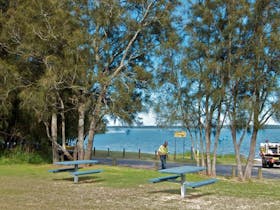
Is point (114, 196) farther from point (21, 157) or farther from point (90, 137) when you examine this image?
point (21, 157)

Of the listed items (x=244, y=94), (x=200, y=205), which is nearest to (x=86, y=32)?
(x=244, y=94)

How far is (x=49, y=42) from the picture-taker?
19484mm

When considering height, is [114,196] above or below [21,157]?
below

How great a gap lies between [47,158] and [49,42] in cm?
685

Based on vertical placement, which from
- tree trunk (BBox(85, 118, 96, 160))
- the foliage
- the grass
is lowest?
the grass

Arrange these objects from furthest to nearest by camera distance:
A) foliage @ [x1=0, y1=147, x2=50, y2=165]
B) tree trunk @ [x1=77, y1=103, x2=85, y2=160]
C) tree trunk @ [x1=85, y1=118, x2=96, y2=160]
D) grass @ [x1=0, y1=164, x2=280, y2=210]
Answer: tree trunk @ [x1=85, y1=118, x2=96, y2=160]
tree trunk @ [x1=77, y1=103, x2=85, y2=160]
foliage @ [x1=0, y1=147, x2=50, y2=165]
grass @ [x1=0, y1=164, x2=280, y2=210]

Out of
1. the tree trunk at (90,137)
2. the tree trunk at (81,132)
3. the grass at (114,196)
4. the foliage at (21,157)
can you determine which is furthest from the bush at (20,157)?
the grass at (114,196)

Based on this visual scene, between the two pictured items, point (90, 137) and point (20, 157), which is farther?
point (90, 137)

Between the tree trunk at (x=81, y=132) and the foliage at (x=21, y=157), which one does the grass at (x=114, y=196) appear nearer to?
the foliage at (x=21, y=157)

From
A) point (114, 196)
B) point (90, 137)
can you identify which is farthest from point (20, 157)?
point (114, 196)

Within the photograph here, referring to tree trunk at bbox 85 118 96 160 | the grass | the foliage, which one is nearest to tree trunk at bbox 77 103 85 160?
tree trunk at bbox 85 118 96 160

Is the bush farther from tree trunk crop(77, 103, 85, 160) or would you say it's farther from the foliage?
tree trunk crop(77, 103, 85, 160)

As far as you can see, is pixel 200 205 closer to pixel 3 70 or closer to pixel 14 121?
pixel 3 70

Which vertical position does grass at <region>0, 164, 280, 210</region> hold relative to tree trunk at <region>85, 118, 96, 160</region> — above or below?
below
